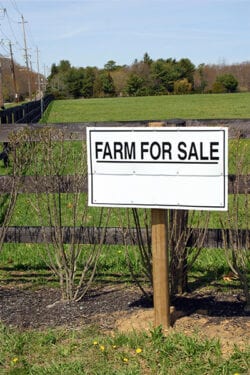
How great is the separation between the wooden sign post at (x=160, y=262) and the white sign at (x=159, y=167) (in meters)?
0.16

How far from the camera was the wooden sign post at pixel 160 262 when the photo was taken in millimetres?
4188

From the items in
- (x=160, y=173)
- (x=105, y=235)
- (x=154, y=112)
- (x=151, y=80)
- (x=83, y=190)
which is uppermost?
(x=151, y=80)

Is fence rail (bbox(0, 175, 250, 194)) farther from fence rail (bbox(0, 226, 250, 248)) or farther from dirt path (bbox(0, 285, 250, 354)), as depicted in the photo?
dirt path (bbox(0, 285, 250, 354))

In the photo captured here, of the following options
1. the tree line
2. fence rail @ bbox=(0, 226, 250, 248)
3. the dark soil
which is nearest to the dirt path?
the dark soil

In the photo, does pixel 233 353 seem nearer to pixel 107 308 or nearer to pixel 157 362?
pixel 157 362

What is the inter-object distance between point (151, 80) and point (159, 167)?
11370 centimetres

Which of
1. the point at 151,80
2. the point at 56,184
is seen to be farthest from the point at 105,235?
the point at 151,80

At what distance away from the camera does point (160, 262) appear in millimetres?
4211

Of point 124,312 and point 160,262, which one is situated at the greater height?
point 160,262

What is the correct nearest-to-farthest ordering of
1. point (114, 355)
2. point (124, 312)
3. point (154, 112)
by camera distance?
point (114, 355) → point (124, 312) → point (154, 112)

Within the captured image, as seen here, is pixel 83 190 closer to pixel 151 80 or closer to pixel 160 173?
pixel 160 173

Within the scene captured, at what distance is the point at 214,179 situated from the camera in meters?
3.95

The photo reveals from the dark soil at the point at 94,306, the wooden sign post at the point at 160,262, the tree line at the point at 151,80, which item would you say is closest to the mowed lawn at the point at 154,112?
the dark soil at the point at 94,306

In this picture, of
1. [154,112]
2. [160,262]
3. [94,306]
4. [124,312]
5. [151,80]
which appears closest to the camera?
[160,262]
